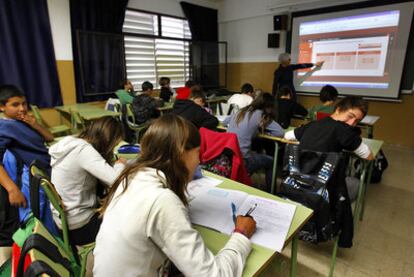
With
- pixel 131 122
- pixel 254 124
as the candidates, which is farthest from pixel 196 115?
pixel 131 122

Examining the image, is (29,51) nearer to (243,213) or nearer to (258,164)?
(258,164)

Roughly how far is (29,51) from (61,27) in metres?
0.65

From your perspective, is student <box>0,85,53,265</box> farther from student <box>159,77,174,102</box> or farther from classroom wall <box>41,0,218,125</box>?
student <box>159,77,174,102</box>

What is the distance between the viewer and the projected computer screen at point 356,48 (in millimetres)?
4254

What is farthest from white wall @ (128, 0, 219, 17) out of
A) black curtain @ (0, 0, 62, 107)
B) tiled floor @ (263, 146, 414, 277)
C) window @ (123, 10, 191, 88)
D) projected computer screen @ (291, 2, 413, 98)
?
tiled floor @ (263, 146, 414, 277)

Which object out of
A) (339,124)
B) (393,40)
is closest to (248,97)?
(339,124)

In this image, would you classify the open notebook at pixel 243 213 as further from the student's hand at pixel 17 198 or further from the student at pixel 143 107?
the student at pixel 143 107

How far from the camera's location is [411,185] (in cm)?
309

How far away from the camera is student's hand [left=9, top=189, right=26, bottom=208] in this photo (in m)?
1.50

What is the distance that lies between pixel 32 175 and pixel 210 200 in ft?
2.68

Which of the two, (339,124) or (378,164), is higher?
(339,124)

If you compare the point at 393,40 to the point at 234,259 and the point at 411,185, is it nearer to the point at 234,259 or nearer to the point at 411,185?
the point at 411,185

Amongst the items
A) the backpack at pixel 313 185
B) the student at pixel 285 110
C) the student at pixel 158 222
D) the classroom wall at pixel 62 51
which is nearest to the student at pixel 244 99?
the student at pixel 285 110

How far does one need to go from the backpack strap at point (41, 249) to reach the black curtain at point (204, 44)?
5850 mm
